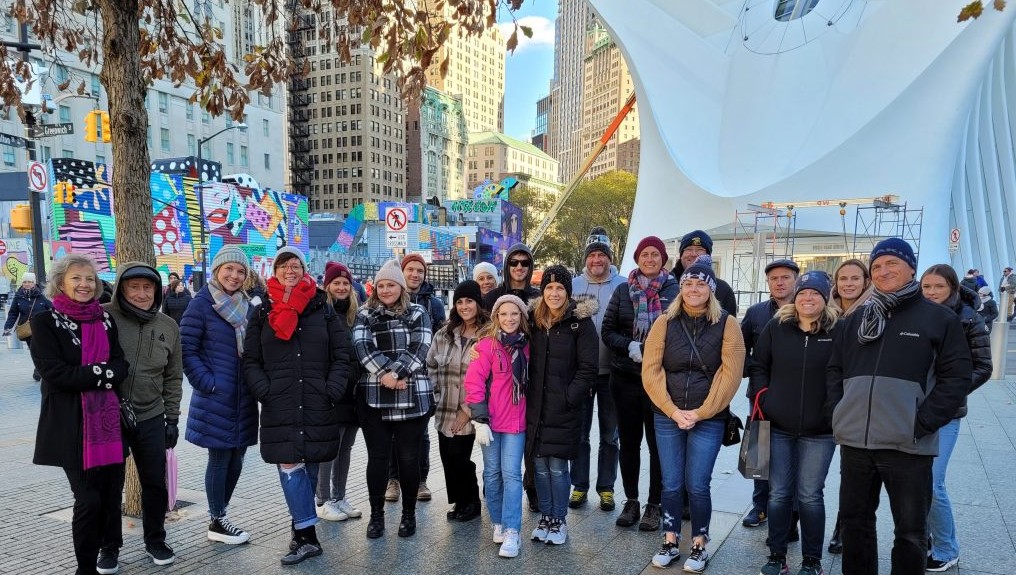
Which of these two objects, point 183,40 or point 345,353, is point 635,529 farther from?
point 183,40

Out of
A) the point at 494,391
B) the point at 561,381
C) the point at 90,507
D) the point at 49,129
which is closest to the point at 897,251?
the point at 561,381

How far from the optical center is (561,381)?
425 cm

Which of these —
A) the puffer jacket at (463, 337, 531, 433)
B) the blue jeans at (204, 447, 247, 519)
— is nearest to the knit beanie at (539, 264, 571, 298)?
the puffer jacket at (463, 337, 531, 433)

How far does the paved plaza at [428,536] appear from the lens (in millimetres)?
3922

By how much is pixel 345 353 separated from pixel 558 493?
176 cm

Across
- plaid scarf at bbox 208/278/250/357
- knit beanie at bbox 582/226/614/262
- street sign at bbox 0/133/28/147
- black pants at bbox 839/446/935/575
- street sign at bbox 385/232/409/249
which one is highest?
street sign at bbox 0/133/28/147

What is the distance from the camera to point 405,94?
4.37 metres

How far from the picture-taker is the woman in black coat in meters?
4.23

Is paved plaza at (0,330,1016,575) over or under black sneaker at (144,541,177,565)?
under

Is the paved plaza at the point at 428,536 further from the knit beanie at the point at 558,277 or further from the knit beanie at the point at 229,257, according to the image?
the knit beanie at the point at 229,257

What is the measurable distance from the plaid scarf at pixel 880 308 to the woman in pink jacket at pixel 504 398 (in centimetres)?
209

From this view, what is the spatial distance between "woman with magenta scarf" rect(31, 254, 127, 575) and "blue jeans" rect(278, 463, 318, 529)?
3.17 feet

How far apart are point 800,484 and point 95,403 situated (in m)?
4.16

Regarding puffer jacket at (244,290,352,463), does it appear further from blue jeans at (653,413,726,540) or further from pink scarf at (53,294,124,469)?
blue jeans at (653,413,726,540)
